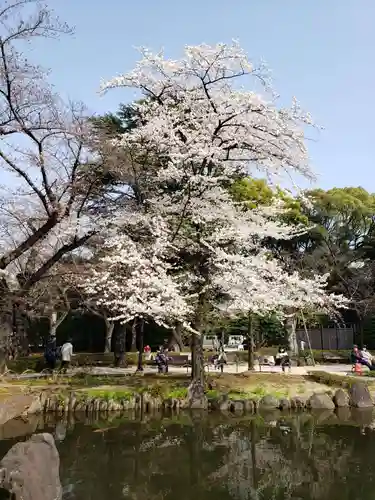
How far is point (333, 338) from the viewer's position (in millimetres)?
27812

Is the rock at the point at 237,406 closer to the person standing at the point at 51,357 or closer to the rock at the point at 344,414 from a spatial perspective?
the rock at the point at 344,414

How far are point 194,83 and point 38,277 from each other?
21.8ft

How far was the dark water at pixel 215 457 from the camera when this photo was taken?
6.57 metres

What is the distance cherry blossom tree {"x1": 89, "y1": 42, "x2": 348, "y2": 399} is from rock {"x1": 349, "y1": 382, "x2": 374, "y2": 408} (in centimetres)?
295

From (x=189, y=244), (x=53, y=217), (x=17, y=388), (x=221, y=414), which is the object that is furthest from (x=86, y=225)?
(x=221, y=414)

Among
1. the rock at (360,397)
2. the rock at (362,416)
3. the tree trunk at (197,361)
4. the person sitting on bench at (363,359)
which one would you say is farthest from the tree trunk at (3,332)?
the person sitting on bench at (363,359)

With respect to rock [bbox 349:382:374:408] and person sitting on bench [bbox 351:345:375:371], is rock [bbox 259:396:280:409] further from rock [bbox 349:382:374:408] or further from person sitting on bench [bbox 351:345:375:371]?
person sitting on bench [bbox 351:345:375:371]

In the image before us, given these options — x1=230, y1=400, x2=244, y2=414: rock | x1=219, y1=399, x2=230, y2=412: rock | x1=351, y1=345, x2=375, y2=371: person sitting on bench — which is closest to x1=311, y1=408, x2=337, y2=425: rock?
x1=230, y1=400, x2=244, y2=414: rock

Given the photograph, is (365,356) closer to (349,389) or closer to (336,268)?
(349,389)

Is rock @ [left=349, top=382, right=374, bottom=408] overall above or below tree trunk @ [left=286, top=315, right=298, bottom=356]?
below

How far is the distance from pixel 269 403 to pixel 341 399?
6.37 ft

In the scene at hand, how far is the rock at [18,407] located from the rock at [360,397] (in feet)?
26.4

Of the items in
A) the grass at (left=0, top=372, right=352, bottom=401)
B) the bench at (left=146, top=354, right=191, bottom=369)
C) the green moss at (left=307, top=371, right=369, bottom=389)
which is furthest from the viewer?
the bench at (left=146, top=354, right=191, bottom=369)

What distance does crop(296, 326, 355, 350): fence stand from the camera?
2762cm
